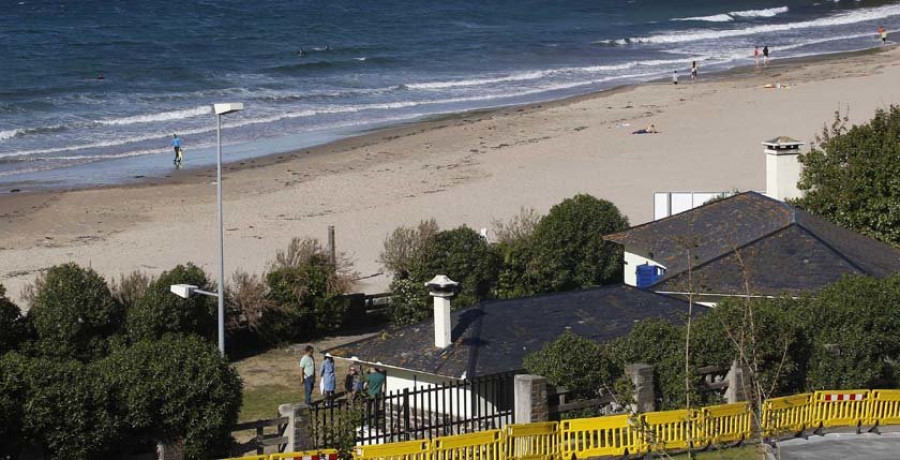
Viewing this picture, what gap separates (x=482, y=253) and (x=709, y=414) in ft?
36.6

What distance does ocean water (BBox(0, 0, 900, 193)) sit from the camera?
56406 millimetres

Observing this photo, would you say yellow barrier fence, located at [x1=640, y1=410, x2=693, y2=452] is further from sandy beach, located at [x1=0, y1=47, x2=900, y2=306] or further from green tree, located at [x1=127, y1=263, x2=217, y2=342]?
sandy beach, located at [x1=0, y1=47, x2=900, y2=306]

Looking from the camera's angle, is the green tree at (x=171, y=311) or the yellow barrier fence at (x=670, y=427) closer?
the yellow barrier fence at (x=670, y=427)

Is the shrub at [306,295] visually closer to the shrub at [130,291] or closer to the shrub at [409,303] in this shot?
the shrub at [409,303]

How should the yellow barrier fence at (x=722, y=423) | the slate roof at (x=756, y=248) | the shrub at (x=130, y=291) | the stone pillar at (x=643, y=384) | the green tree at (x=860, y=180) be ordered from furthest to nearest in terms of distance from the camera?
the green tree at (x=860, y=180) < the shrub at (x=130, y=291) < the slate roof at (x=756, y=248) < the stone pillar at (x=643, y=384) < the yellow barrier fence at (x=722, y=423)

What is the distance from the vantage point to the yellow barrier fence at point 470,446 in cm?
1639

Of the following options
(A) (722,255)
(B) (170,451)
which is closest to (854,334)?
(A) (722,255)

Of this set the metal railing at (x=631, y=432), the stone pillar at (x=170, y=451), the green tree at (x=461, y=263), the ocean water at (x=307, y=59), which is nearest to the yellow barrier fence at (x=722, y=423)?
the metal railing at (x=631, y=432)

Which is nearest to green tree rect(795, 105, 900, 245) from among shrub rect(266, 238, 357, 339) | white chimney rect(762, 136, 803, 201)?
white chimney rect(762, 136, 803, 201)

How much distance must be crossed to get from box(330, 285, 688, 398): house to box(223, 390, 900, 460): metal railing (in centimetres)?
199

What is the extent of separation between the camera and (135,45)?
3556 inches

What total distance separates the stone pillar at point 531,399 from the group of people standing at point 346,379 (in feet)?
10.9

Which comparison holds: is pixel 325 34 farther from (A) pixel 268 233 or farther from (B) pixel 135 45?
(A) pixel 268 233

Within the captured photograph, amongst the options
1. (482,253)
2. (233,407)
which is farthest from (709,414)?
(482,253)
